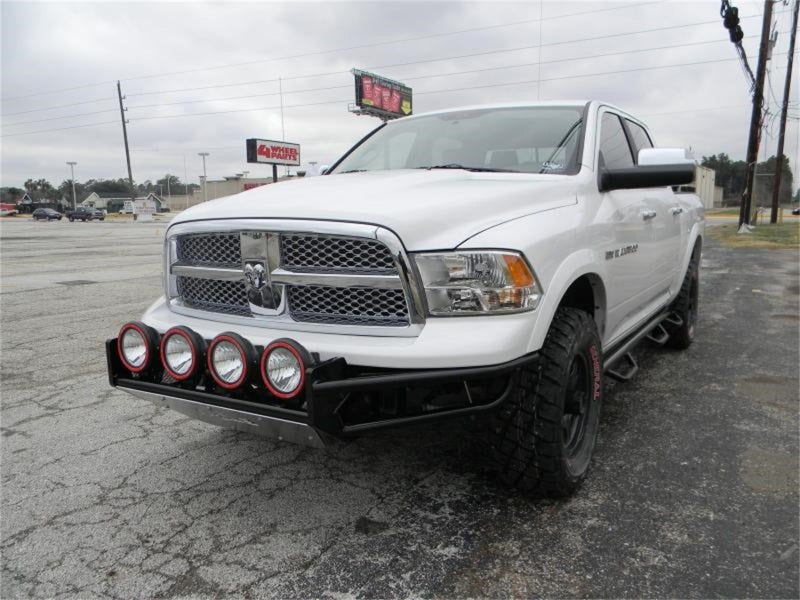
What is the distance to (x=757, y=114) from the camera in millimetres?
21125

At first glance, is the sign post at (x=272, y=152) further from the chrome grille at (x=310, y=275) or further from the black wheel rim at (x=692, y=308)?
the chrome grille at (x=310, y=275)

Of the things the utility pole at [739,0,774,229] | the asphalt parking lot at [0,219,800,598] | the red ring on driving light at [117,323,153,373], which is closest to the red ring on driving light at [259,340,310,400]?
the asphalt parking lot at [0,219,800,598]

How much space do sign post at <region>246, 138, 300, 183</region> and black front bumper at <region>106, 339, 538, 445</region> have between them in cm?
4354

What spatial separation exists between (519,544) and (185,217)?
202 centimetres

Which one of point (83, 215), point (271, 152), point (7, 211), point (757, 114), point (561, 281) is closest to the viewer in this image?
point (561, 281)

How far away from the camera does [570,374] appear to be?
106 inches

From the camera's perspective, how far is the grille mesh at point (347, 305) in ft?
7.88

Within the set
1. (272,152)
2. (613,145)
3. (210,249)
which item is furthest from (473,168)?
(272,152)

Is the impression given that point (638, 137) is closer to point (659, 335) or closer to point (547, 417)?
point (659, 335)

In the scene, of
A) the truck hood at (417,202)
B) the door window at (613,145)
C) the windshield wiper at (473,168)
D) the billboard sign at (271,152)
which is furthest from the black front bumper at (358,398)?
the billboard sign at (271,152)

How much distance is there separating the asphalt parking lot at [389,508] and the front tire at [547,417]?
0.56 feet

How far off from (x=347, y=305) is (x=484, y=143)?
160cm

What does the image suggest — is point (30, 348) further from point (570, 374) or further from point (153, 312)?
point (570, 374)

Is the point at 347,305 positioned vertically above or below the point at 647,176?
below
